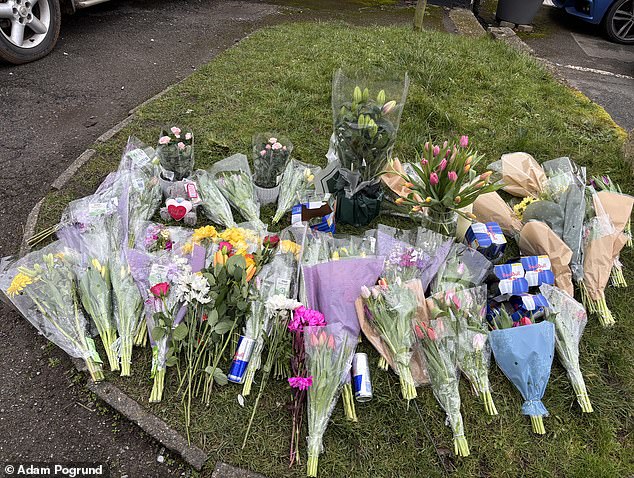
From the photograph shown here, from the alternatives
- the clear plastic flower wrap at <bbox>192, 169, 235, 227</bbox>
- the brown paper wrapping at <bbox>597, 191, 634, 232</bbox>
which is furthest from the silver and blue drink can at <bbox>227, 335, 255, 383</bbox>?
the brown paper wrapping at <bbox>597, 191, 634, 232</bbox>

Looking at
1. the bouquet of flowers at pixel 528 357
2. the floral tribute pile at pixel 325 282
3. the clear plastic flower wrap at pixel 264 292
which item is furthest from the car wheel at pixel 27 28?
the bouquet of flowers at pixel 528 357

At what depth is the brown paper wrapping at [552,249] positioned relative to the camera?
9.29 ft

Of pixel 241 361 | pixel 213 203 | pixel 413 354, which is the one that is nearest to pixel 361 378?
pixel 413 354

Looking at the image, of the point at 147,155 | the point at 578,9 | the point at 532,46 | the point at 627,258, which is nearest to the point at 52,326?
the point at 147,155

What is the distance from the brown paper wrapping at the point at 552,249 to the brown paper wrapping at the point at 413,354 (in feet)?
2.86

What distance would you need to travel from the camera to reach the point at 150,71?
5324 millimetres

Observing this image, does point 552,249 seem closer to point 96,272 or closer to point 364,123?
point 364,123

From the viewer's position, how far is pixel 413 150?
4.16 m

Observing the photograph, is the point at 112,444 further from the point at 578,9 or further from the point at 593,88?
the point at 578,9

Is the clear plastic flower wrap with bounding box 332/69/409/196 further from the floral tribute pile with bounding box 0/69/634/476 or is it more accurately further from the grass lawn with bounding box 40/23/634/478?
the grass lawn with bounding box 40/23/634/478

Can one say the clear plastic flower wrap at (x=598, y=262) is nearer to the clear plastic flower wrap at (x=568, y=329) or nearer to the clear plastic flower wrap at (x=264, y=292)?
the clear plastic flower wrap at (x=568, y=329)

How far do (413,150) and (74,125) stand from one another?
3.00 metres

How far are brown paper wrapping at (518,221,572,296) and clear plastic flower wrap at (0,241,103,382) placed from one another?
2.58 metres

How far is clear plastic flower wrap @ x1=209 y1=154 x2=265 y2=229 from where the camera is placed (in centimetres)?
325
